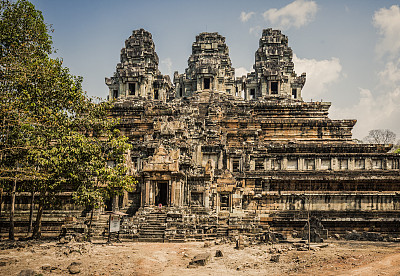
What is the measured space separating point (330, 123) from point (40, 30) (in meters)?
30.1

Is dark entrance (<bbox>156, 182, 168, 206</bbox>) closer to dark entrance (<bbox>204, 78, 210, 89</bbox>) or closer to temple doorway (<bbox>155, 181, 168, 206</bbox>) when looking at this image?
temple doorway (<bbox>155, 181, 168, 206</bbox>)

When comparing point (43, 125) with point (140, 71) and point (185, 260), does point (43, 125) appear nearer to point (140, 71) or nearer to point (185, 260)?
point (185, 260)

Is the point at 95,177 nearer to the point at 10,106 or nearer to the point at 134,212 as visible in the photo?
the point at 134,212

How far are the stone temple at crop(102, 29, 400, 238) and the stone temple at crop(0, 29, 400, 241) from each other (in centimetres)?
8

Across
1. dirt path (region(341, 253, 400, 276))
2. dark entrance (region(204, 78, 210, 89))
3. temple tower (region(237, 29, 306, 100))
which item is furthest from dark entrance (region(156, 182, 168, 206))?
temple tower (region(237, 29, 306, 100))

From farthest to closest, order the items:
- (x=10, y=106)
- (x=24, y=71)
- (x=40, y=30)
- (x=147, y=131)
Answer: (x=147, y=131)
(x=40, y=30)
(x=24, y=71)
(x=10, y=106)

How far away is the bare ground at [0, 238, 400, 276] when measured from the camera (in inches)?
681

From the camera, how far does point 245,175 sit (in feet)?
111

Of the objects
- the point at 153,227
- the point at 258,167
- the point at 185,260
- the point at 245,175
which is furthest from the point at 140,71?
the point at 185,260

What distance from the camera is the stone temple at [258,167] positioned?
28.9m

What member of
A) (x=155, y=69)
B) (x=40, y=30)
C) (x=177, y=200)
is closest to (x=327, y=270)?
(x=177, y=200)

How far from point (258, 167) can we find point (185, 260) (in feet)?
57.7

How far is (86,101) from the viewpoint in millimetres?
27766

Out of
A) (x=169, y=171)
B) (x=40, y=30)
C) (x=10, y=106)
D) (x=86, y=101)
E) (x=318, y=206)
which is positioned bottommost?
(x=318, y=206)
